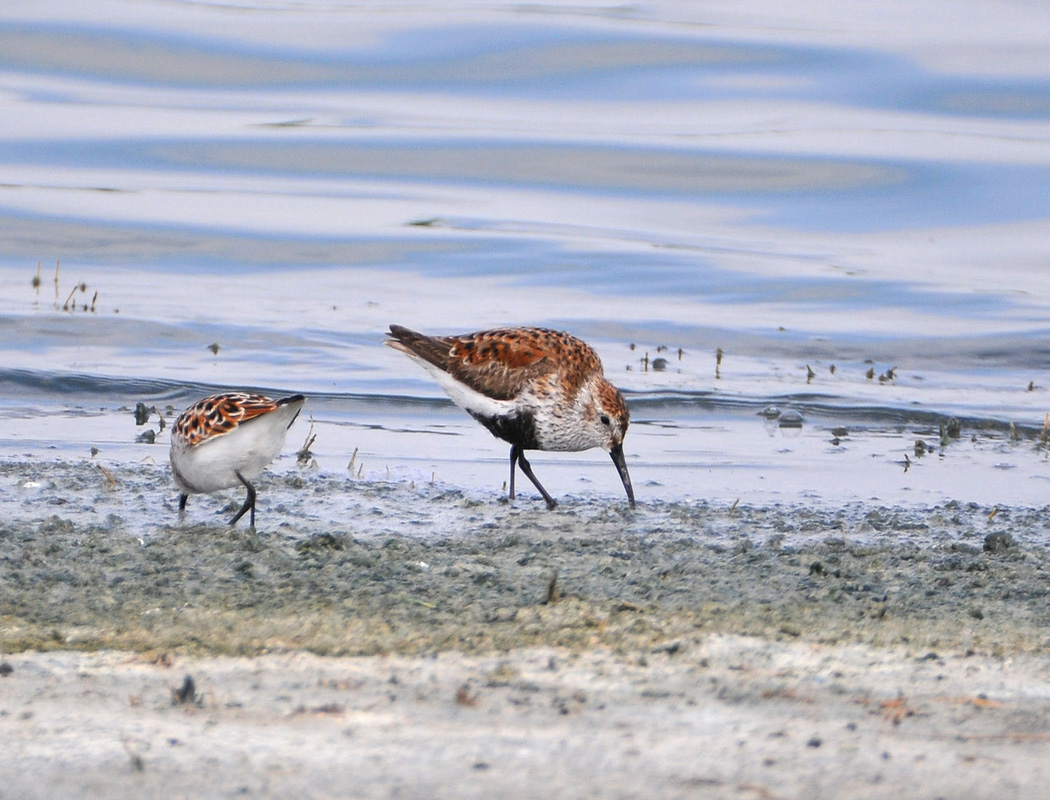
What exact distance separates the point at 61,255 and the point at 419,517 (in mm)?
10728

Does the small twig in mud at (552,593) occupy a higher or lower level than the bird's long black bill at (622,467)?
lower

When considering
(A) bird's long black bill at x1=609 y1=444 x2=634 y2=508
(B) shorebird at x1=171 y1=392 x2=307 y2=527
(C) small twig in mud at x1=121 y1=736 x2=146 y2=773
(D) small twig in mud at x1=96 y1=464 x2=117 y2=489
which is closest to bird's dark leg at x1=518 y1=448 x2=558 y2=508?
(A) bird's long black bill at x1=609 y1=444 x2=634 y2=508

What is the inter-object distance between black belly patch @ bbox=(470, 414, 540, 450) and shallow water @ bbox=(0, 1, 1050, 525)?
1.20 feet

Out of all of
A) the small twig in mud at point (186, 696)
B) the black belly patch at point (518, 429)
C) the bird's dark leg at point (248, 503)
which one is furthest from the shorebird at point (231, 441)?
the small twig in mud at point (186, 696)

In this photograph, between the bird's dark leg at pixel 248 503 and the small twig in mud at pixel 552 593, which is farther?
the bird's dark leg at pixel 248 503

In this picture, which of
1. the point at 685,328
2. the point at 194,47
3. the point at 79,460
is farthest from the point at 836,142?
the point at 79,460

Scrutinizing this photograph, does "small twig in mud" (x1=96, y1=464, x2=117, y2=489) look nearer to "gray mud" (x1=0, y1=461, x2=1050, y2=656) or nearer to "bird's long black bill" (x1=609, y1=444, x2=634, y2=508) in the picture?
"gray mud" (x1=0, y1=461, x2=1050, y2=656)

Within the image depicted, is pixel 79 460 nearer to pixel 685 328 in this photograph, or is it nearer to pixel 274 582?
pixel 274 582

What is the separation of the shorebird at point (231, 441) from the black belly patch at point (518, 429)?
187 centimetres

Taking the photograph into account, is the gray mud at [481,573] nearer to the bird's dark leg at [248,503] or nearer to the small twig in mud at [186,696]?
the bird's dark leg at [248,503]

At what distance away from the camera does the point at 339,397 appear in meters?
11.8

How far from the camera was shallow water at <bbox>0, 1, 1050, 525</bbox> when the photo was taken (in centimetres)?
1055

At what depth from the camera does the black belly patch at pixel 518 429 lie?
28.5 feet

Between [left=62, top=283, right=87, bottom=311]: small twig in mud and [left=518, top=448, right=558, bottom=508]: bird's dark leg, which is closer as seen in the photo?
[left=518, top=448, right=558, bottom=508]: bird's dark leg
